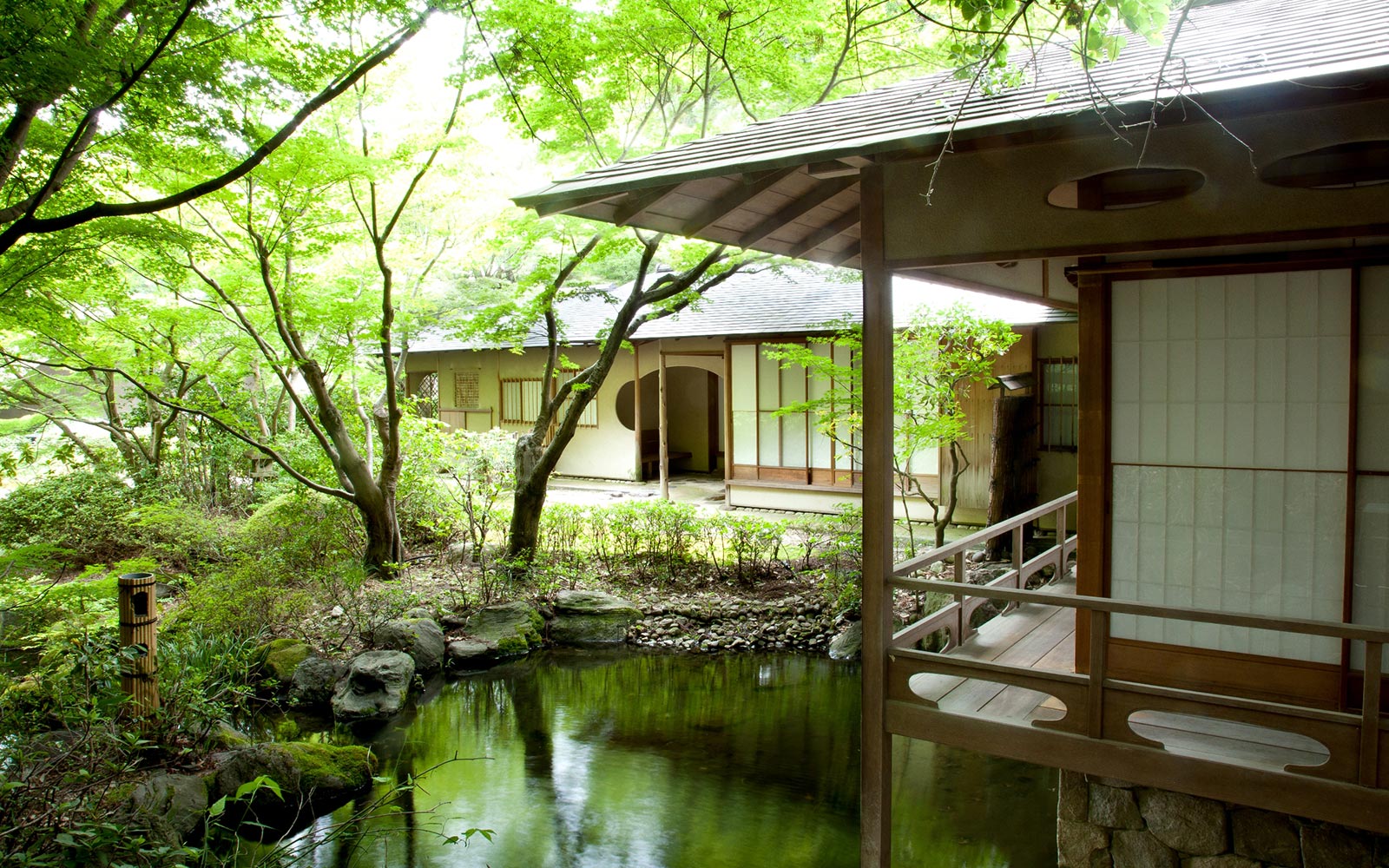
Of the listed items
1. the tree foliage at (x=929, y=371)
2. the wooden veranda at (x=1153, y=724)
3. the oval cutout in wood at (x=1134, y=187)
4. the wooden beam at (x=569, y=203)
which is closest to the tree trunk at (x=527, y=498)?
the tree foliage at (x=929, y=371)

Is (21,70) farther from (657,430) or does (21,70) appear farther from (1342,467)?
(657,430)

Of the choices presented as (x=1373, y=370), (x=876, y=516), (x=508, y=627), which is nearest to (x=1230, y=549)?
(x=1373, y=370)

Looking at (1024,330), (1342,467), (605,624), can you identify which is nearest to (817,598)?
(605,624)

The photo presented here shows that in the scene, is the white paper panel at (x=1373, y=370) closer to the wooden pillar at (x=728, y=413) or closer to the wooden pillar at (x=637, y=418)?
the wooden pillar at (x=728, y=413)

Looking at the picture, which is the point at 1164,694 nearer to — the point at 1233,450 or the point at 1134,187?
the point at 1233,450

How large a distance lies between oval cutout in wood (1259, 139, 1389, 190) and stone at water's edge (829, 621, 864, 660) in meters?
5.70

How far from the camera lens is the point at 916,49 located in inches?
363

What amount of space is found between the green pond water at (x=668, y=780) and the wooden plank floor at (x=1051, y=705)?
4.14 feet

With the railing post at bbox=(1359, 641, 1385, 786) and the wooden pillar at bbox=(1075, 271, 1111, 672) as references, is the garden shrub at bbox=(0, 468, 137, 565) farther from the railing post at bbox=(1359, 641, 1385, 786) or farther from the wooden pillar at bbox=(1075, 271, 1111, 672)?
the railing post at bbox=(1359, 641, 1385, 786)

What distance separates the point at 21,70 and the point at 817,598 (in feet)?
25.5

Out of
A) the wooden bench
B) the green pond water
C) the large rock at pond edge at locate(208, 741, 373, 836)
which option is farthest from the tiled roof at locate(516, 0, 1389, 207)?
the wooden bench

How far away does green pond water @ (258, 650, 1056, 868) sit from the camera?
562 cm

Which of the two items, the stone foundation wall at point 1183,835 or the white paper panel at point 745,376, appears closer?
the stone foundation wall at point 1183,835

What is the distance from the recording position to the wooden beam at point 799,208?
490 cm
